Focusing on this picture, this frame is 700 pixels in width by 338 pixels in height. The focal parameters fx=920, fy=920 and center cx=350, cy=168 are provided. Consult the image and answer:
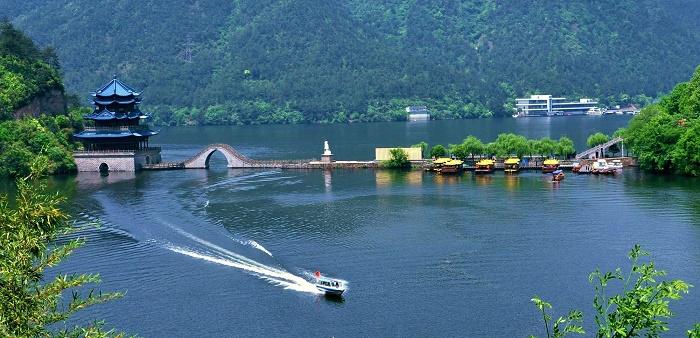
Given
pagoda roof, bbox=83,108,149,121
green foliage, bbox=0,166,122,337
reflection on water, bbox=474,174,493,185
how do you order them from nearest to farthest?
green foliage, bbox=0,166,122,337 → reflection on water, bbox=474,174,493,185 → pagoda roof, bbox=83,108,149,121

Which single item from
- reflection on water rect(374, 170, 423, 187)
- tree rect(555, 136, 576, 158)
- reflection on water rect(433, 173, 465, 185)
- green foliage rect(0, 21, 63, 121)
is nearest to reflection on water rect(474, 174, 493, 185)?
reflection on water rect(433, 173, 465, 185)

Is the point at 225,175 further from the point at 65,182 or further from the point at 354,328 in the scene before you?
the point at 354,328

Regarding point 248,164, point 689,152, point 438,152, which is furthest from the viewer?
point 248,164

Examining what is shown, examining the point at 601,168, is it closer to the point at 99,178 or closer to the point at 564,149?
the point at 564,149

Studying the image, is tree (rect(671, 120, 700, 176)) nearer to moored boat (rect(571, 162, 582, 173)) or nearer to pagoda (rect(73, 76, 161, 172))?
moored boat (rect(571, 162, 582, 173))

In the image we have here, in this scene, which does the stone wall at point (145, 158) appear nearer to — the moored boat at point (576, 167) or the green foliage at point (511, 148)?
the green foliage at point (511, 148)

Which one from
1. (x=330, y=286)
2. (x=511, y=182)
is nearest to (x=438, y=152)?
(x=511, y=182)

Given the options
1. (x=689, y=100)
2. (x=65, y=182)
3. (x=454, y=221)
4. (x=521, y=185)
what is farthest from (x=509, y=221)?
(x=65, y=182)
